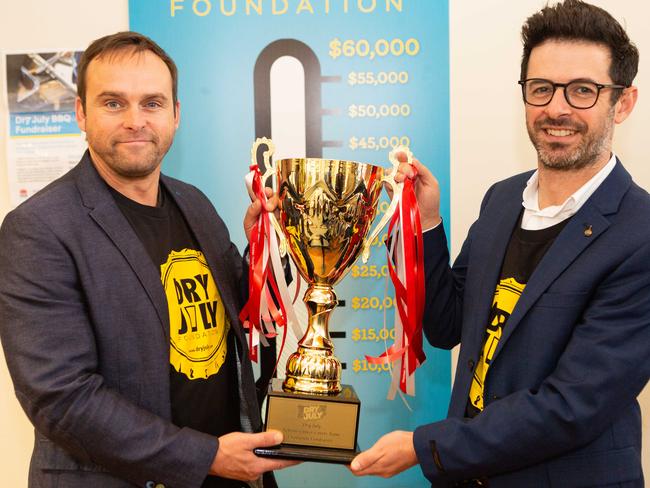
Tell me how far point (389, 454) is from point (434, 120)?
113 centimetres

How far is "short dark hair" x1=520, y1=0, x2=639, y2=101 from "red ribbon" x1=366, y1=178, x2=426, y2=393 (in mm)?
473

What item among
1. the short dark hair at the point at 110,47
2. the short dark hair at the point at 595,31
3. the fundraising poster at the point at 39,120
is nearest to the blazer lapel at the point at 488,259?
the short dark hair at the point at 595,31

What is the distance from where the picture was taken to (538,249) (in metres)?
1.43

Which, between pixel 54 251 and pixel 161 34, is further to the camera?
pixel 161 34

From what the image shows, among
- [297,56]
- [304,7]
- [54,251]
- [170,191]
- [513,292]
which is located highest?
[304,7]

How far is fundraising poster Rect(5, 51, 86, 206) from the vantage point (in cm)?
215

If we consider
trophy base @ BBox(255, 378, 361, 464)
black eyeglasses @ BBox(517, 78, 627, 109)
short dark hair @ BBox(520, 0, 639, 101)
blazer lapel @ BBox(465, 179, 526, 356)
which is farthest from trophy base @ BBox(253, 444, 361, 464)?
short dark hair @ BBox(520, 0, 639, 101)

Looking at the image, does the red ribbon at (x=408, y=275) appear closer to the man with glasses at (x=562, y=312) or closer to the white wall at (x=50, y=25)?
the man with glasses at (x=562, y=312)

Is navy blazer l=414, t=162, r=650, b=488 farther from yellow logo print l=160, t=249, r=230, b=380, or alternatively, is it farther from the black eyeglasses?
yellow logo print l=160, t=249, r=230, b=380

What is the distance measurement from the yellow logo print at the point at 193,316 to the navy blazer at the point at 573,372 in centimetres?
53

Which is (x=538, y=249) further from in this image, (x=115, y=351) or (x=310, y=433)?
(x=115, y=351)

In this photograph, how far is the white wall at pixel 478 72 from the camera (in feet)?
6.76

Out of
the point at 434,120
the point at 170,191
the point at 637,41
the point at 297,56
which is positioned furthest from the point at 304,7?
the point at 637,41

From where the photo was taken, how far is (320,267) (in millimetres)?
1521
